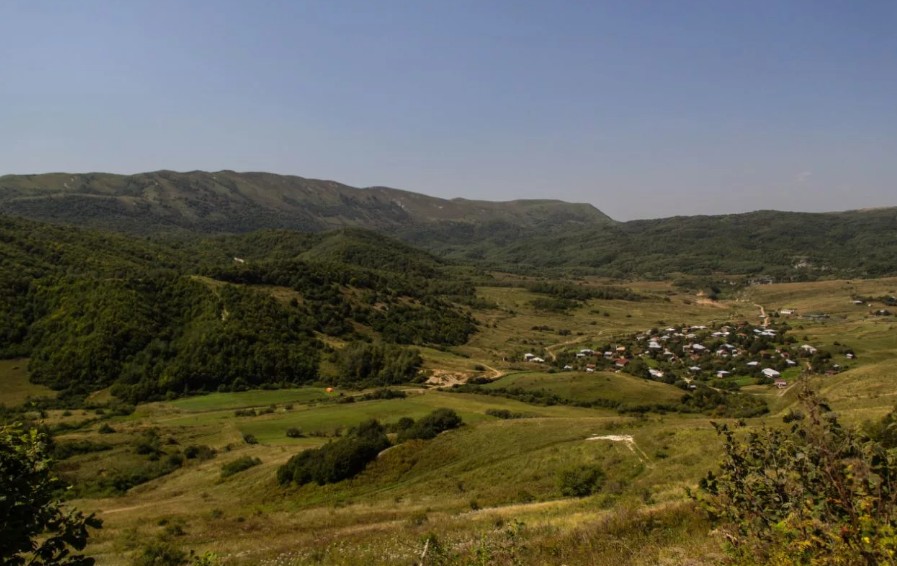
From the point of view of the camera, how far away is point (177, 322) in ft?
379

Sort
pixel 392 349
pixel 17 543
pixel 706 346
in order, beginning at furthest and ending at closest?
pixel 706 346 → pixel 392 349 → pixel 17 543

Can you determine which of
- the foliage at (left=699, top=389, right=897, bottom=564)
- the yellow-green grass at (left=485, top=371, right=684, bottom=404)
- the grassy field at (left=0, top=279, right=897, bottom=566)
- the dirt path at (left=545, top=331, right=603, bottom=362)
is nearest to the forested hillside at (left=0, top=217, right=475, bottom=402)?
the grassy field at (left=0, top=279, right=897, bottom=566)

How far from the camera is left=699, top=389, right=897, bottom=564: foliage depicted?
552 centimetres

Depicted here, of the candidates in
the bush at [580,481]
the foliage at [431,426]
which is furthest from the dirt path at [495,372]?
the bush at [580,481]

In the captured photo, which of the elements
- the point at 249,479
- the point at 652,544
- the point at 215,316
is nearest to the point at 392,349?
the point at 215,316

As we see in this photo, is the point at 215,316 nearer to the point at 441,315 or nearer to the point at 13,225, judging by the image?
the point at 441,315

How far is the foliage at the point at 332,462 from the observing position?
38.0 meters

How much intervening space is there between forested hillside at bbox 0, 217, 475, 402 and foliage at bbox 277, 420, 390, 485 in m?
63.2

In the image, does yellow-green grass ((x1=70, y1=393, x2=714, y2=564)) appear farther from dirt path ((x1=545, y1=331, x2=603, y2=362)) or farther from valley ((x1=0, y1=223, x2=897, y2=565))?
dirt path ((x1=545, y1=331, x2=603, y2=362))

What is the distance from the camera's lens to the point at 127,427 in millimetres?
68688

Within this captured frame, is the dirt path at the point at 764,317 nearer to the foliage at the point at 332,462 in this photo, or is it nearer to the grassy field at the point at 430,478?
the grassy field at the point at 430,478

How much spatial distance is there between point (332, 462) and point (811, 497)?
35532mm

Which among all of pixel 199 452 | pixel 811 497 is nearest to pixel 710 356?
pixel 199 452

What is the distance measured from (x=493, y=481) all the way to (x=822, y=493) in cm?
2896
